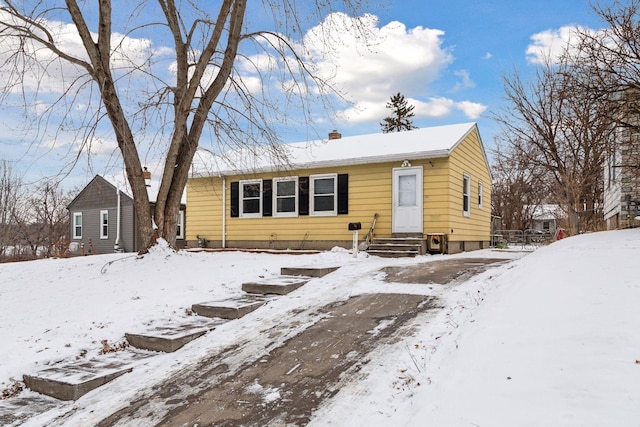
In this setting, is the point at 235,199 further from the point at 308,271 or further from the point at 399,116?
the point at 399,116

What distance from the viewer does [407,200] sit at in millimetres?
11602

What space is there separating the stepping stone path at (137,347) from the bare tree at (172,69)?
3.66m

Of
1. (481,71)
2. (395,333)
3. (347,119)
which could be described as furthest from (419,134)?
(395,333)

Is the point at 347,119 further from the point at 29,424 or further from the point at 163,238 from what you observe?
the point at 29,424

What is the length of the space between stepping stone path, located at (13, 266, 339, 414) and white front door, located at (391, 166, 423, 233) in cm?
547

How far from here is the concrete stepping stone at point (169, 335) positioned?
456cm

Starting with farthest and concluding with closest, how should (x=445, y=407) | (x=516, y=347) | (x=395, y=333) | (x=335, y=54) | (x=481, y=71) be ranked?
(x=481, y=71)
(x=335, y=54)
(x=395, y=333)
(x=516, y=347)
(x=445, y=407)

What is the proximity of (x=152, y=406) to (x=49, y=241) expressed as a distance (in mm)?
28994

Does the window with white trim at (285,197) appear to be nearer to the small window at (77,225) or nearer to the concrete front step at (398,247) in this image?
the concrete front step at (398,247)

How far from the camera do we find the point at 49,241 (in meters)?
27.4

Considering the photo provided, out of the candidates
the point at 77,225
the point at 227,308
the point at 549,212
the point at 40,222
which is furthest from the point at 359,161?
the point at 40,222

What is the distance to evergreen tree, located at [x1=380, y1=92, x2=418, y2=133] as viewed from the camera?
4025cm

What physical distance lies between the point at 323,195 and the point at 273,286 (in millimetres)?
6656

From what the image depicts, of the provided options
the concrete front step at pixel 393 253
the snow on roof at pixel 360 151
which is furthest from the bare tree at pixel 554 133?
the concrete front step at pixel 393 253
